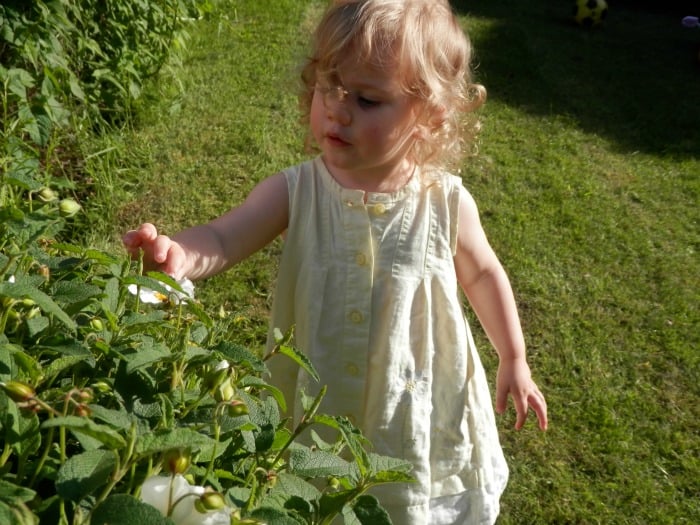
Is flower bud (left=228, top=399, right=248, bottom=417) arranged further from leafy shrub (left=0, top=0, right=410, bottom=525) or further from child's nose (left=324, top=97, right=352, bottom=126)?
child's nose (left=324, top=97, right=352, bottom=126)

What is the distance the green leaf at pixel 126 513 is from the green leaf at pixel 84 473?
0.02 meters

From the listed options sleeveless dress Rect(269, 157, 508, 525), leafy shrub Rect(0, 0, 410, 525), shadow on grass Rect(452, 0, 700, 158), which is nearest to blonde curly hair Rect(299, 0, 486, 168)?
sleeveless dress Rect(269, 157, 508, 525)

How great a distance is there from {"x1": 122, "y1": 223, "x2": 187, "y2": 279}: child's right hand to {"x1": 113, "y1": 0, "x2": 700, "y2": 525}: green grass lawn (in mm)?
307

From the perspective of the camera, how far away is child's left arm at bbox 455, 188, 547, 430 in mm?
1823

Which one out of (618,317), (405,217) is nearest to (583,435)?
(618,317)

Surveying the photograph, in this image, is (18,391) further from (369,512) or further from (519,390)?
(519,390)

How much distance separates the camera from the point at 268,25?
559 cm

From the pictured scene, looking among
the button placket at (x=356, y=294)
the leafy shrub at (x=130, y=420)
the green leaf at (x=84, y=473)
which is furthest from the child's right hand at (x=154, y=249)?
the green leaf at (x=84, y=473)

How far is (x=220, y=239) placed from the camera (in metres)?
1.66

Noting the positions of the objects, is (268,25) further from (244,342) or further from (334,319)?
(334,319)

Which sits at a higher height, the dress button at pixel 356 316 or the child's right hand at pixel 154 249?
the child's right hand at pixel 154 249

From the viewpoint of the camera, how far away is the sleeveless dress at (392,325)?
1.70 meters

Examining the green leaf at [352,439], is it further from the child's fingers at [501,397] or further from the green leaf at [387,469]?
the child's fingers at [501,397]

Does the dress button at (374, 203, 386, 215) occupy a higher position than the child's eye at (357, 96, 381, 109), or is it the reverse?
→ the child's eye at (357, 96, 381, 109)
